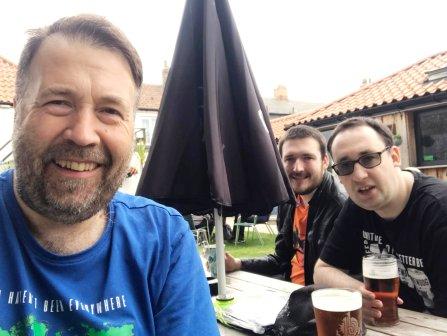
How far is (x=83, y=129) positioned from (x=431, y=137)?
1040 cm

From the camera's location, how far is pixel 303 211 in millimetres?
3633

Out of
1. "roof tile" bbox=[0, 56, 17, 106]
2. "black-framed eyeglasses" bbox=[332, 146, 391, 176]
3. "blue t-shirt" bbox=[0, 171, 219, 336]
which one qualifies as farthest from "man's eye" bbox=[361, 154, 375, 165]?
"roof tile" bbox=[0, 56, 17, 106]

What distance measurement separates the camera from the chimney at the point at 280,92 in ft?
133

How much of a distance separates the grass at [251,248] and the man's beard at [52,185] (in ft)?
21.7

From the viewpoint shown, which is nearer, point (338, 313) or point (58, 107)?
point (58, 107)

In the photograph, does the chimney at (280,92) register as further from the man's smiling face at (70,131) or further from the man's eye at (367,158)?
the man's smiling face at (70,131)

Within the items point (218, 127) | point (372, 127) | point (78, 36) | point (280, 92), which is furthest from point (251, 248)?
point (280, 92)

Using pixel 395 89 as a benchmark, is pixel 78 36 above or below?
below

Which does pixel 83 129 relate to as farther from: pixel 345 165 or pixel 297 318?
pixel 345 165

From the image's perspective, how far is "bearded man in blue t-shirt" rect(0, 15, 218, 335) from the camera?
1.13 meters

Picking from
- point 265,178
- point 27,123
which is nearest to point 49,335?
point 27,123

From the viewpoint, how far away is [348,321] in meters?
1.46

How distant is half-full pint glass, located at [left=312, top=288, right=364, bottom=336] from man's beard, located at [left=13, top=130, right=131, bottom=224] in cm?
91

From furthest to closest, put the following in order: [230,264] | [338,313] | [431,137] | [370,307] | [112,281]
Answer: [431,137]
[230,264]
[370,307]
[338,313]
[112,281]
